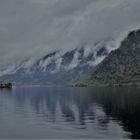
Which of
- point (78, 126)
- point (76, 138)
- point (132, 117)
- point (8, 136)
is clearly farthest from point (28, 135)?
point (132, 117)

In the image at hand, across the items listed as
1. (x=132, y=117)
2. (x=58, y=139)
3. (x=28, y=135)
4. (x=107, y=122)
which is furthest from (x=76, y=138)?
(x=132, y=117)

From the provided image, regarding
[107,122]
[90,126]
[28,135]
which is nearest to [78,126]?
[90,126]

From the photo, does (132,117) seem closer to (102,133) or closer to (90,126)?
(90,126)

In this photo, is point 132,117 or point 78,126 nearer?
point 78,126

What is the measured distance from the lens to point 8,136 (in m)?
87.9

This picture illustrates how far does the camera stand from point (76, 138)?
83.9 m

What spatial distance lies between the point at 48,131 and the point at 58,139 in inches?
456

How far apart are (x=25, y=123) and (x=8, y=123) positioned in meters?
5.03

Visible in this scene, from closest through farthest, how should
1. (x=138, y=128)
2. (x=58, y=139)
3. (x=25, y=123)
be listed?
(x=58, y=139)
(x=138, y=128)
(x=25, y=123)

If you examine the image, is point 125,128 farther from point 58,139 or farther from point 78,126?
point 58,139

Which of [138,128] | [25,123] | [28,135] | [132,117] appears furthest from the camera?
[132,117]

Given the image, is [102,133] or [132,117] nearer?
[102,133]

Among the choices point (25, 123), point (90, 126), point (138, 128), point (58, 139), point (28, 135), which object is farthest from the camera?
point (25, 123)

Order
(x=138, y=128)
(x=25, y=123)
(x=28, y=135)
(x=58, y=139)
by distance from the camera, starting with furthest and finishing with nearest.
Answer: (x=25, y=123), (x=138, y=128), (x=28, y=135), (x=58, y=139)
